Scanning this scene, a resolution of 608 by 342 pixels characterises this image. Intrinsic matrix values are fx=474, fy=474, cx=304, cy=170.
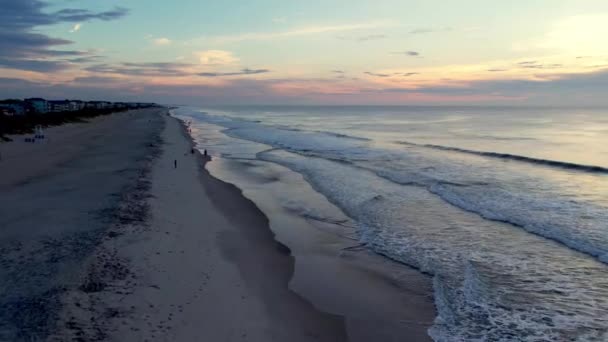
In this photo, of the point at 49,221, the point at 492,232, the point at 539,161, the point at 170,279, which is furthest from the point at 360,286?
the point at 539,161

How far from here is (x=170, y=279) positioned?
9734 mm

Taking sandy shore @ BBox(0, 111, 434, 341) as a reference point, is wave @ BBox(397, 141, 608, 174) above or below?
above

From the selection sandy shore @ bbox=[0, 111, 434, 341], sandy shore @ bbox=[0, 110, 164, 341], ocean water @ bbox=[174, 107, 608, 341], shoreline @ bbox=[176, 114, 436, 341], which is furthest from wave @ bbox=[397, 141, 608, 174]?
sandy shore @ bbox=[0, 110, 164, 341]

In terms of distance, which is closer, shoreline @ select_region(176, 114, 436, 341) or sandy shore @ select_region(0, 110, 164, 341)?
sandy shore @ select_region(0, 110, 164, 341)

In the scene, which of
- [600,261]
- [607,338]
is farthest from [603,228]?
[607,338]

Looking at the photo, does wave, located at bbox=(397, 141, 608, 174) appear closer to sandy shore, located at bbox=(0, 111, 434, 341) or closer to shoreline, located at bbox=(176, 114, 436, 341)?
shoreline, located at bbox=(176, 114, 436, 341)

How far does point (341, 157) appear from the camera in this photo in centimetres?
3581

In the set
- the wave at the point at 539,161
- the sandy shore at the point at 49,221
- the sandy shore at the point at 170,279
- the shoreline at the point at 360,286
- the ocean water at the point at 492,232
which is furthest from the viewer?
the wave at the point at 539,161

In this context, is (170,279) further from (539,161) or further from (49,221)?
(539,161)

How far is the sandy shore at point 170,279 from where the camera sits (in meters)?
7.73

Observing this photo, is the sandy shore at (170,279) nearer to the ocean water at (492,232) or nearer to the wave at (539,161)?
the ocean water at (492,232)

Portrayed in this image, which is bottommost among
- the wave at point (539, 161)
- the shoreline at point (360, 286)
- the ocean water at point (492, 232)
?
the shoreline at point (360, 286)

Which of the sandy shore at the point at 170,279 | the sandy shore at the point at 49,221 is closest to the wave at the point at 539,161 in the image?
the sandy shore at the point at 170,279

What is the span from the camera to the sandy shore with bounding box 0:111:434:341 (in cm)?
773
